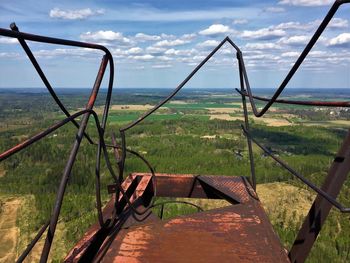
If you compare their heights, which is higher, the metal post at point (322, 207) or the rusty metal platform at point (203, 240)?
the metal post at point (322, 207)

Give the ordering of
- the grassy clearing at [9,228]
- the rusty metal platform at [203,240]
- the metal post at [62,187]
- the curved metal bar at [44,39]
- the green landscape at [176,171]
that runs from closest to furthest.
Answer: the curved metal bar at [44,39]
the metal post at [62,187]
the rusty metal platform at [203,240]
the grassy clearing at [9,228]
the green landscape at [176,171]

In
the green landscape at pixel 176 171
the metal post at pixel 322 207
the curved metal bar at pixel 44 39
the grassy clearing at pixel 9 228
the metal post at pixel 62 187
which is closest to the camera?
the curved metal bar at pixel 44 39

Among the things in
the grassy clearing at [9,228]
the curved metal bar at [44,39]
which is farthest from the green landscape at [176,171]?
the curved metal bar at [44,39]

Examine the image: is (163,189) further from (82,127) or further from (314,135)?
(314,135)

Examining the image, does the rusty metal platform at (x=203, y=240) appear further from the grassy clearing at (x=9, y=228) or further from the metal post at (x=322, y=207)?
the grassy clearing at (x=9, y=228)

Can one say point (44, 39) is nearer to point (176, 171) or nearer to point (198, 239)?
point (198, 239)

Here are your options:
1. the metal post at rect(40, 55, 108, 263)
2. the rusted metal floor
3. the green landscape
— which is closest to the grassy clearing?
the green landscape

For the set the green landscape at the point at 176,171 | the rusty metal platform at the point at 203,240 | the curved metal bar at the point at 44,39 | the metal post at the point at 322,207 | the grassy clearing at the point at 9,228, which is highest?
the curved metal bar at the point at 44,39

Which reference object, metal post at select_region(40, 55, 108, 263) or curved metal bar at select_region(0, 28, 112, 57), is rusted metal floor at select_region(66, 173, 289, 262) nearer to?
metal post at select_region(40, 55, 108, 263)

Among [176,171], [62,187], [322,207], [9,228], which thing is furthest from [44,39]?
[176,171]

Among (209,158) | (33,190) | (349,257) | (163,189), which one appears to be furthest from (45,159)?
(163,189)
